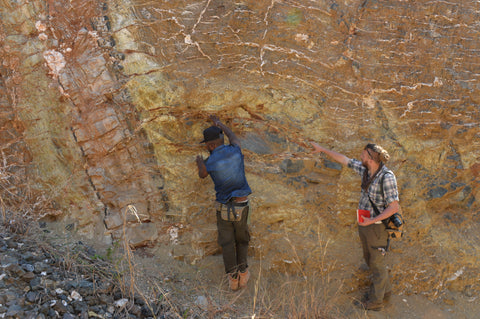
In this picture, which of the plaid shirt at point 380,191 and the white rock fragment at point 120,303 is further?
the plaid shirt at point 380,191

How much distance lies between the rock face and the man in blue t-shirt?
12.1 inches

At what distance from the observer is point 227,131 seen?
3361mm

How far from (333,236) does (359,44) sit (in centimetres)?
183

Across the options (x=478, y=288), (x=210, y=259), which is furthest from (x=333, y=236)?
(x=478, y=288)

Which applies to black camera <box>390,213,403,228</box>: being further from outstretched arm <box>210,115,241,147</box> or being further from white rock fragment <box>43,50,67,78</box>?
white rock fragment <box>43,50,67,78</box>

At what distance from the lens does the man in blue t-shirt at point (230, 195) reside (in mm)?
3166

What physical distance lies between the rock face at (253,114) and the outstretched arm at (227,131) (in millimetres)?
136

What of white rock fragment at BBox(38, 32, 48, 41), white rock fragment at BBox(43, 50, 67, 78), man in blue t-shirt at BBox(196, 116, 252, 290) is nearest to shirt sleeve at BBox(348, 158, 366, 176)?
man in blue t-shirt at BBox(196, 116, 252, 290)

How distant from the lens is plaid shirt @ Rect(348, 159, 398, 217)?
3.02 metres

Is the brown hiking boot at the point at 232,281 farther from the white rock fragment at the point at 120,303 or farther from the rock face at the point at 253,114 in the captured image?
the white rock fragment at the point at 120,303

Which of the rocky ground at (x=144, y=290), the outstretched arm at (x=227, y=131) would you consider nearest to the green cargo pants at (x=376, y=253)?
the rocky ground at (x=144, y=290)

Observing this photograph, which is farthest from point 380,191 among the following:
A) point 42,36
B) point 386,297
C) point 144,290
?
point 42,36

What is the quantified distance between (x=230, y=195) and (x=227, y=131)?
1.87 feet

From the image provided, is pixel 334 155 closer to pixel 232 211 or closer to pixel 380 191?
pixel 380 191
